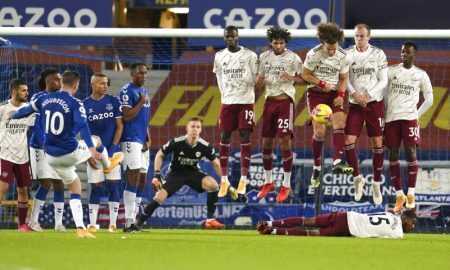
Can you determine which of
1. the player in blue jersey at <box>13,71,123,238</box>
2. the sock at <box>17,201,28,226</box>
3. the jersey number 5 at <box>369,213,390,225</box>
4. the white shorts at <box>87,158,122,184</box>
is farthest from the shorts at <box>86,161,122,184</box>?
the jersey number 5 at <box>369,213,390,225</box>

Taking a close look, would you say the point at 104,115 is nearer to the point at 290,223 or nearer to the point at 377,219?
the point at 290,223

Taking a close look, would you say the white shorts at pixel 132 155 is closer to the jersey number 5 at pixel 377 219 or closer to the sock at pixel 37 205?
the sock at pixel 37 205

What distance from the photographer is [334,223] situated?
14695 mm

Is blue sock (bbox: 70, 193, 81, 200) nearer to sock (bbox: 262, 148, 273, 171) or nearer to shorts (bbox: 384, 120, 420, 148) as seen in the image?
sock (bbox: 262, 148, 273, 171)

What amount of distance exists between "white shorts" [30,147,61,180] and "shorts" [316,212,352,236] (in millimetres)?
4284

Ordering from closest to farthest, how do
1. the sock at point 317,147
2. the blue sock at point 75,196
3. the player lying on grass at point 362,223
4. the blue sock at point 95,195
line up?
the blue sock at point 75,196
the player lying on grass at point 362,223
the sock at point 317,147
the blue sock at point 95,195

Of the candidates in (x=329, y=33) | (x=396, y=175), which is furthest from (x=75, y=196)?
(x=396, y=175)

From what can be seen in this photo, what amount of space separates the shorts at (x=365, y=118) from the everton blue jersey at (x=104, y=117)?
11.4 feet

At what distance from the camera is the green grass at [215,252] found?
1025 centimetres

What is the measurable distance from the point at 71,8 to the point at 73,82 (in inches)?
387

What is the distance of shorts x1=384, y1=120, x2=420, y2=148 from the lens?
52.5 feet

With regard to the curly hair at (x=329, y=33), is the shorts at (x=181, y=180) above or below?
below

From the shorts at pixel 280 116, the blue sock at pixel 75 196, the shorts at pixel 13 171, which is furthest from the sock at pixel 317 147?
the shorts at pixel 13 171

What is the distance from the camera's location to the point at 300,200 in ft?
67.2
